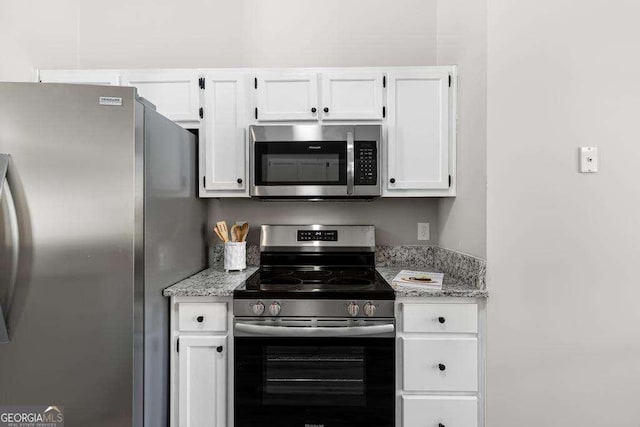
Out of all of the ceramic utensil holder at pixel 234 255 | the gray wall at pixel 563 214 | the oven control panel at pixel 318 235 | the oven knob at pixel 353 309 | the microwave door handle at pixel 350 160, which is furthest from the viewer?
the oven control panel at pixel 318 235

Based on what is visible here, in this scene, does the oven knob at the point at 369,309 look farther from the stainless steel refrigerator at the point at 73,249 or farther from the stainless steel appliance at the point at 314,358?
the stainless steel refrigerator at the point at 73,249

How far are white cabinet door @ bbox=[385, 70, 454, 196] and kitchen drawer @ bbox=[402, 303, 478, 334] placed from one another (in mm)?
703

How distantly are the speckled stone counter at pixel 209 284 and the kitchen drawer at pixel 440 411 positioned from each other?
3.36 feet

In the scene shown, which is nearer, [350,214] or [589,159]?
[589,159]

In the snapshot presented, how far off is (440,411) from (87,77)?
2.69 meters

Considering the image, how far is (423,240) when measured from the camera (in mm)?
2400

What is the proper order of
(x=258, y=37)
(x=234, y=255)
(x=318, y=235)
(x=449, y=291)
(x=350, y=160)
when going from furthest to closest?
(x=258, y=37), (x=318, y=235), (x=234, y=255), (x=350, y=160), (x=449, y=291)

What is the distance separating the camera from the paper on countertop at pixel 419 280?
5.71 feet

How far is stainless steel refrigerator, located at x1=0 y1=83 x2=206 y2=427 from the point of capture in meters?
1.33

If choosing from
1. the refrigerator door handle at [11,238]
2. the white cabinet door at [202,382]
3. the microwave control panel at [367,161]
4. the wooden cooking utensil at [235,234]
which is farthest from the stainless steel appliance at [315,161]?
the refrigerator door handle at [11,238]

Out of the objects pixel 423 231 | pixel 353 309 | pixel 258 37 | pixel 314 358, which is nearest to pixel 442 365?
pixel 353 309

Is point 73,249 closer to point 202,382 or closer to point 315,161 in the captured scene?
point 202,382

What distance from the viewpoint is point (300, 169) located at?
2.02 metres

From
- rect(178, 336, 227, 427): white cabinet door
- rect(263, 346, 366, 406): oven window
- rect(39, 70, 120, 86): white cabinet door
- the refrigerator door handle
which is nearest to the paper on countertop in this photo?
rect(263, 346, 366, 406): oven window
